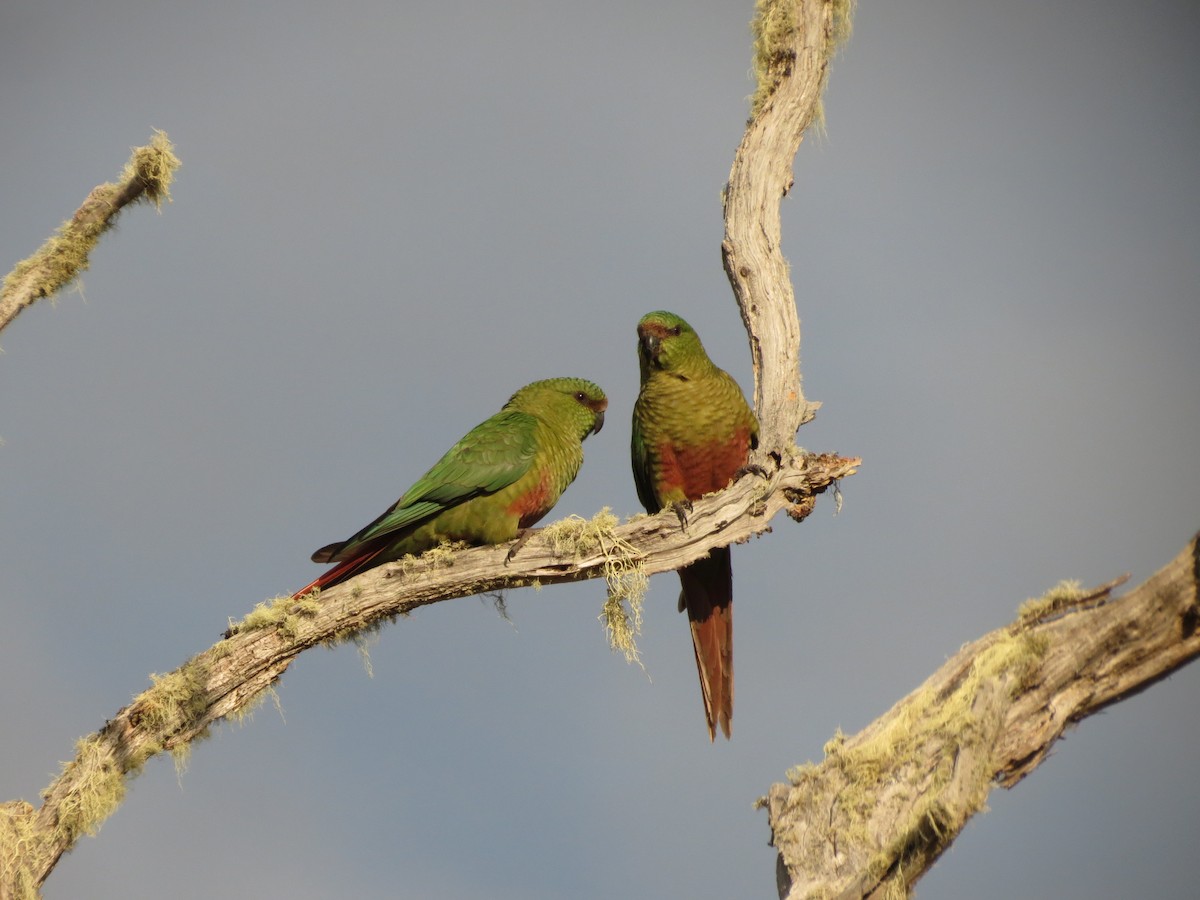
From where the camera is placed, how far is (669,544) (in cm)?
507

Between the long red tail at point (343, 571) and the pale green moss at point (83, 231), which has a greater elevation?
the pale green moss at point (83, 231)

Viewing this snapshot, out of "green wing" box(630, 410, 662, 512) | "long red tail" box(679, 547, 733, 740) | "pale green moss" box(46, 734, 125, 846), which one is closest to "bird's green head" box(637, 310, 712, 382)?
"green wing" box(630, 410, 662, 512)

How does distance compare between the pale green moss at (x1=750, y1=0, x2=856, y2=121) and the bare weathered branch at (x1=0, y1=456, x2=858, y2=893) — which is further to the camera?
the pale green moss at (x1=750, y1=0, x2=856, y2=121)

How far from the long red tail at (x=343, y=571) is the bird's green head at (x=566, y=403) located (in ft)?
4.73

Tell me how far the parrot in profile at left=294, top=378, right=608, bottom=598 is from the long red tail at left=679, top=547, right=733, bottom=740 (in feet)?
3.26

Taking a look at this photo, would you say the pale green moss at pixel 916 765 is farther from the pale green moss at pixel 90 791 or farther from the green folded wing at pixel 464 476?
the pale green moss at pixel 90 791

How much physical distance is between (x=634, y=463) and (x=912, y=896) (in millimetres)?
3441

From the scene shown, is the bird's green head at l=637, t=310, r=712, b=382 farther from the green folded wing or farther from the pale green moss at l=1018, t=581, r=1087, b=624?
the pale green moss at l=1018, t=581, r=1087, b=624

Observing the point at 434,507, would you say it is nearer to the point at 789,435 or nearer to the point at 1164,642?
the point at 789,435

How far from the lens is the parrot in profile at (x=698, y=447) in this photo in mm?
6328

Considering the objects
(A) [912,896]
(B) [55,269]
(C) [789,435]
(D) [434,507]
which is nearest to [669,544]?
(C) [789,435]

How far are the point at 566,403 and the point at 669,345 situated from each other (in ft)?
2.56

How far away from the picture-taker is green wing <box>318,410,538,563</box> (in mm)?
5652

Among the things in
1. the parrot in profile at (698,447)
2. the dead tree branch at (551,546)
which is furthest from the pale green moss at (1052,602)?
the parrot in profile at (698,447)
